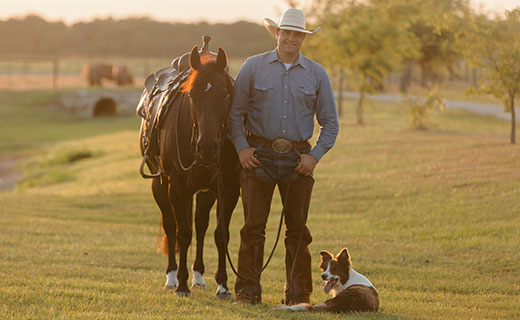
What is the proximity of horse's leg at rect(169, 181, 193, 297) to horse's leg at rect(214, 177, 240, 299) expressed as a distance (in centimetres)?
31

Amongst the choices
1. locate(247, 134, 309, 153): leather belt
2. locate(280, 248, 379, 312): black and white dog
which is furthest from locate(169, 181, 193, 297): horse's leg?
locate(280, 248, 379, 312): black and white dog

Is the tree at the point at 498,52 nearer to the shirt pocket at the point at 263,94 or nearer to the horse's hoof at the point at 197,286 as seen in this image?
the horse's hoof at the point at 197,286

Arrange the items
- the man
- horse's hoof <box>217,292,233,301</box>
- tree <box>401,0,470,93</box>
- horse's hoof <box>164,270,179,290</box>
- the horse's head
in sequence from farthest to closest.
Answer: tree <box>401,0,470,93</box> → horse's hoof <box>164,270,179,290</box> → horse's hoof <box>217,292,233,301</box> → the man → the horse's head

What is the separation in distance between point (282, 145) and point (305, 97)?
0.44 metres

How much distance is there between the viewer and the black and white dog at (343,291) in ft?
19.2

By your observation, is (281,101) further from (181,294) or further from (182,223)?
(181,294)

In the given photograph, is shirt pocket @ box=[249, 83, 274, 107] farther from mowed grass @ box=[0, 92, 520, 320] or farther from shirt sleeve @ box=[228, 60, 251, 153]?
mowed grass @ box=[0, 92, 520, 320]

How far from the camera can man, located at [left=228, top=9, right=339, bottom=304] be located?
595cm

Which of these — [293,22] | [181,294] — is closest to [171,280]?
[181,294]

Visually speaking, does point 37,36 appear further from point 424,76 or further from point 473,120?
point 473,120

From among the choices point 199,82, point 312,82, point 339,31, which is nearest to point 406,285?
point 312,82

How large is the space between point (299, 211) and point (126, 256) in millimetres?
4201

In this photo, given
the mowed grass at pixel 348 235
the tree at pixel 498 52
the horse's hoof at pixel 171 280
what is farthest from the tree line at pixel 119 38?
the horse's hoof at pixel 171 280

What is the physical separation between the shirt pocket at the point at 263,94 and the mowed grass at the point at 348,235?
1.72m
